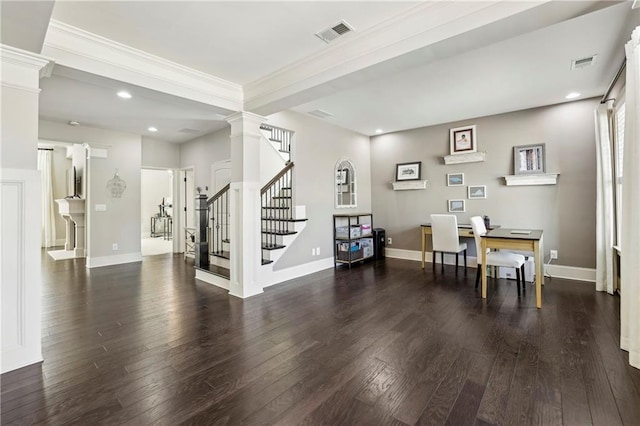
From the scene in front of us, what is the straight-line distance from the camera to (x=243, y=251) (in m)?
3.81

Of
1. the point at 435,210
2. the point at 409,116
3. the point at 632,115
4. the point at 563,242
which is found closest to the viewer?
the point at 632,115

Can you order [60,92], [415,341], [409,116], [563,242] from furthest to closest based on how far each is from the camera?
[409,116] → [563,242] → [60,92] → [415,341]

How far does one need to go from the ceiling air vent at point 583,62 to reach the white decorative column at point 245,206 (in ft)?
12.2

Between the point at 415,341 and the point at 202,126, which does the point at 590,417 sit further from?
the point at 202,126

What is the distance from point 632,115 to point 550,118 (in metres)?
2.95

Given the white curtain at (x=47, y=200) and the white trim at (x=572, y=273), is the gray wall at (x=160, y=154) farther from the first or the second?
the white trim at (x=572, y=273)

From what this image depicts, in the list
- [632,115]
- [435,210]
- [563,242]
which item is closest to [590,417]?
[632,115]

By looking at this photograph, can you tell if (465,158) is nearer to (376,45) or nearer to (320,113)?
(320,113)

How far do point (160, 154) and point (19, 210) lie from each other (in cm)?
493

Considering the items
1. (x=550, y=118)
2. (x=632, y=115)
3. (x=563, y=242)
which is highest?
(x=550, y=118)

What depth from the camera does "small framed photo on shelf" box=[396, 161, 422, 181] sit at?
5.98 meters

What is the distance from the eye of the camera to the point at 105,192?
19.1ft

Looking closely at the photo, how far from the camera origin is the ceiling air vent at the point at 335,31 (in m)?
2.45

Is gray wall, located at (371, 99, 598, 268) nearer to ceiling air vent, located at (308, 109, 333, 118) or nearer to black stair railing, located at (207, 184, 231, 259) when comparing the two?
ceiling air vent, located at (308, 109, 333, 118)
